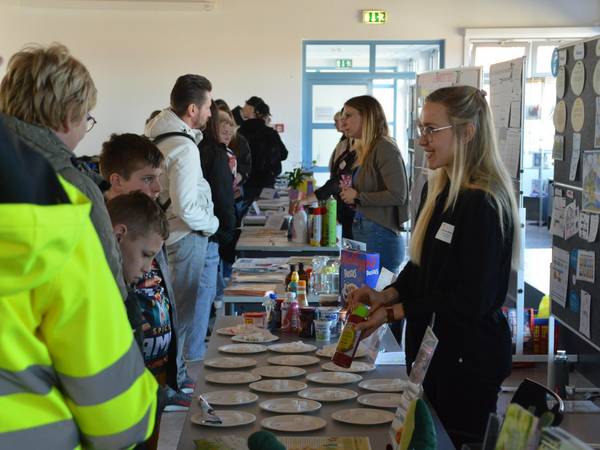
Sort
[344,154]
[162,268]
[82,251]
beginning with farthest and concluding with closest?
1. [344,154]
2. [162,268]
3. [82,251]

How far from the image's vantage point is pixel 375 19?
41.3ft

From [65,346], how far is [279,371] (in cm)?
156

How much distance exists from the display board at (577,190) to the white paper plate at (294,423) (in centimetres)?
289

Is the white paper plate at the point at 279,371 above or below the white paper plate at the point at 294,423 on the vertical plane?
below

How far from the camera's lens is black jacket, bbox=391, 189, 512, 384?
249 centimetres

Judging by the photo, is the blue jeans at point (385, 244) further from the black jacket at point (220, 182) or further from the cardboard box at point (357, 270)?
the cardboard box at point (357, 270)

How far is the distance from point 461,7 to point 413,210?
472cm

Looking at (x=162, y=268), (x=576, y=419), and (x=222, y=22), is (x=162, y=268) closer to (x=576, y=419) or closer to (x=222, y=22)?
(x=576, y=419)

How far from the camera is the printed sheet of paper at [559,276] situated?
511 cm

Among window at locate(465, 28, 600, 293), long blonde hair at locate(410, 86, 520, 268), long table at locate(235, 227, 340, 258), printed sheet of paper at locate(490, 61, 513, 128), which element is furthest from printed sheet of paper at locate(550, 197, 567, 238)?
window at locate(465, 28, 600, 293)

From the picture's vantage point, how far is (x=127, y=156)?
3.40m

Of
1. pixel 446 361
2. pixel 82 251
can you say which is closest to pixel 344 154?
pixel 446 361

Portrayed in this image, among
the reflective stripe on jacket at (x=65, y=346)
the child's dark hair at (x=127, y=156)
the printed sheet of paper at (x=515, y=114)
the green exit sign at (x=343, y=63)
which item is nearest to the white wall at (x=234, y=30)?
the green exit sign at (x=343, y=63)

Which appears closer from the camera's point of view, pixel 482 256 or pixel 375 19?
pixel 482 256
